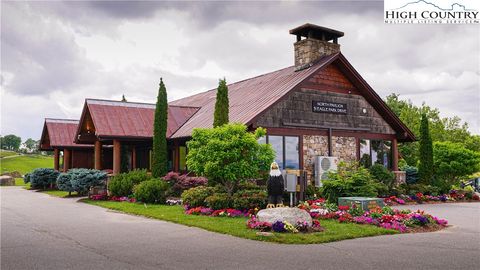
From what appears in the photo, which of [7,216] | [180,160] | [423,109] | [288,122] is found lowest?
[7,216]

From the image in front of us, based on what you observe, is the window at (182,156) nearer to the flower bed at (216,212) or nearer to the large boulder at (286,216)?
the flower bed at (216,212)

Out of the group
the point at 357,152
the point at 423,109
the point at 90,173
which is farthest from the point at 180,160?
the point at 423,109

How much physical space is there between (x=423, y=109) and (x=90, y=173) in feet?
118

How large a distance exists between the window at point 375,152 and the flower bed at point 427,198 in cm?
356

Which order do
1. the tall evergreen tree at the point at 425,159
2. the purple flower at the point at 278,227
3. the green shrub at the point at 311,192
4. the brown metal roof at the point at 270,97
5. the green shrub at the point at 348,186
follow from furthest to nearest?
the tall evergreen tree at the point at 425,159
the brown metal roof at the point at 270,97
the green shrub at the point at 311,192
the green shrub at the point at 348,186
the purple flower at the point at 278,227

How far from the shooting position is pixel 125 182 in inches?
856

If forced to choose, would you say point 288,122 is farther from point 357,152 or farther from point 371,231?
point 371,231

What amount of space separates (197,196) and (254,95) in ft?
31.3

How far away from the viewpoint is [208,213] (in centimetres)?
1566

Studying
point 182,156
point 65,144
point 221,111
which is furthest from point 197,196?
point 65,144

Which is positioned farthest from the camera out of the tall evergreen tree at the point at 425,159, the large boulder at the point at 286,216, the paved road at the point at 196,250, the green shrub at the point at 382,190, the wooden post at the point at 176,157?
the wooden post at the point at 176,157

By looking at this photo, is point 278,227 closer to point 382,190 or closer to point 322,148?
point 382,190

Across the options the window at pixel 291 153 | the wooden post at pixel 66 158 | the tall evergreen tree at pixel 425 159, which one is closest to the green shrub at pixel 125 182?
the window at pixel 291 153

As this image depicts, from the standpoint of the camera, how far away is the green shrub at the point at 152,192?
64.1ft
